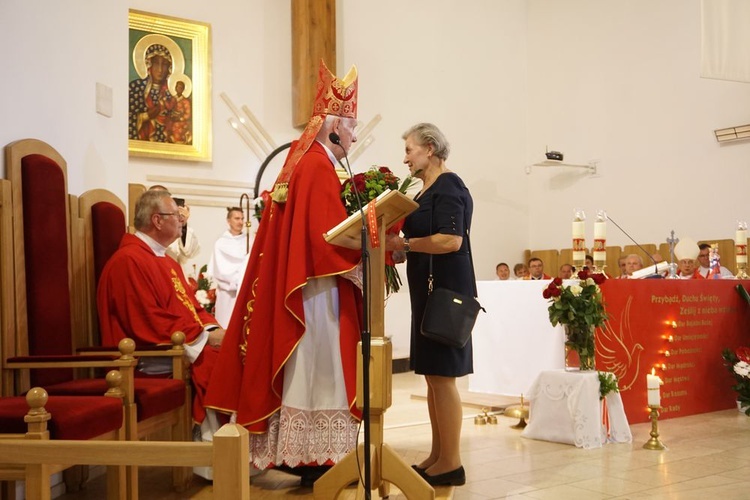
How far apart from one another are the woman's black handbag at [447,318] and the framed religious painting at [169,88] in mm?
6453

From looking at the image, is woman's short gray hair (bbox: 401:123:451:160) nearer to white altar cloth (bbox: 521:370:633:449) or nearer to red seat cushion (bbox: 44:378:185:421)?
red seat cushion (bbox: 44:378:185:421)

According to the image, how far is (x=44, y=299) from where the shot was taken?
3445 millimetres

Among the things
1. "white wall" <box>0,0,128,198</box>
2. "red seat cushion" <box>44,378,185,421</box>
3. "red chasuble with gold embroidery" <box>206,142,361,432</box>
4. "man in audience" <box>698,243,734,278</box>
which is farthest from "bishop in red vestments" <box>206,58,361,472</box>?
"man in audience" <box>698,243,734,278</box>

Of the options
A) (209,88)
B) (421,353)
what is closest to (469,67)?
(209,88)

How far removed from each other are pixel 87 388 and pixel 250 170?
689 cm

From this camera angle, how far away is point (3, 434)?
253 cm

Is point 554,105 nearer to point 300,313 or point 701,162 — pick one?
point 701,162

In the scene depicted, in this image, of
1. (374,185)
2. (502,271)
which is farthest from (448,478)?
(502,271)

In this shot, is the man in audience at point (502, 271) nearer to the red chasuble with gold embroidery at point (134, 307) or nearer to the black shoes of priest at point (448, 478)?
the black shoes of priest at point (448, 478)

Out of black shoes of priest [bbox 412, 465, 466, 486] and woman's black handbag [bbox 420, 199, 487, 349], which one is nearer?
woman's black handbag [bbox 420, 199, 487, 349]

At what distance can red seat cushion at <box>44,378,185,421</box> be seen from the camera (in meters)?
3.28

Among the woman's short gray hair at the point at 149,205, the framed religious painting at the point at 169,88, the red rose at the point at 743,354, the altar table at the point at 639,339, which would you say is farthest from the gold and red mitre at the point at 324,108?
the framed religious painting at the point at 169,88

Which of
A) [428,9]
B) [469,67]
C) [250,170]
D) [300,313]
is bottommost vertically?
[300,313]

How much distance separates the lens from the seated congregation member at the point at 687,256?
773 cm
